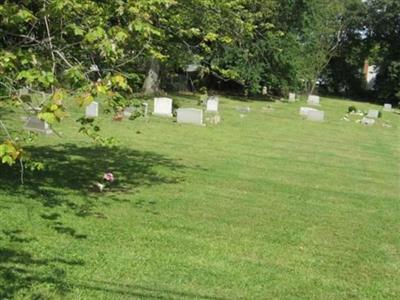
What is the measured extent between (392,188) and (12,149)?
10095 mm

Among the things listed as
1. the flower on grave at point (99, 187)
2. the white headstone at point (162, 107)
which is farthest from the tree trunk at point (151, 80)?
the flower on grave at point (99, 187)

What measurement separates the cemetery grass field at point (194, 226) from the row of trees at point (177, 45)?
142 centimetres

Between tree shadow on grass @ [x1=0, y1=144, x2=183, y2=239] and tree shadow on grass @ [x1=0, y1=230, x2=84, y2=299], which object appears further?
tree shadow on grass @ [x1=0, y1=144, x2=183, y2=239]

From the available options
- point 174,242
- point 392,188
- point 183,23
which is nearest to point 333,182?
point 392,188

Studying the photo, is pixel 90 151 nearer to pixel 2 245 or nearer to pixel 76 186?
pixel 76 186

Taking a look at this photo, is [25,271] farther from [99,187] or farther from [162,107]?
[162,107]

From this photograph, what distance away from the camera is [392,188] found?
12.7 meters

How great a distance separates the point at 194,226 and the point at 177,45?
11.4 ft

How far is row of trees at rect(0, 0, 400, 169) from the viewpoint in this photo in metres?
5.26

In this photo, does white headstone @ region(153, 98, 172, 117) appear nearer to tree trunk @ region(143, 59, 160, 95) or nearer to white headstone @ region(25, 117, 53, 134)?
white headstone @ region(25, 117, 53, 134)

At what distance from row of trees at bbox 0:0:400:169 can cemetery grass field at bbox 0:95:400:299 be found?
142 centimetres

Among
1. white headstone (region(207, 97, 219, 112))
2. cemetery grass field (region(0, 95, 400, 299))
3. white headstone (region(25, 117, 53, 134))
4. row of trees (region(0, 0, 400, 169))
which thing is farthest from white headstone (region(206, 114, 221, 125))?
white headstone (region(25, 117, 53, 134))

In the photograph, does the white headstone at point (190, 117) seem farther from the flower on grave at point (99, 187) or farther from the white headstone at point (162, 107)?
the flower on grave at point (99, 187)

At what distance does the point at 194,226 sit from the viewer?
26.7 feet
